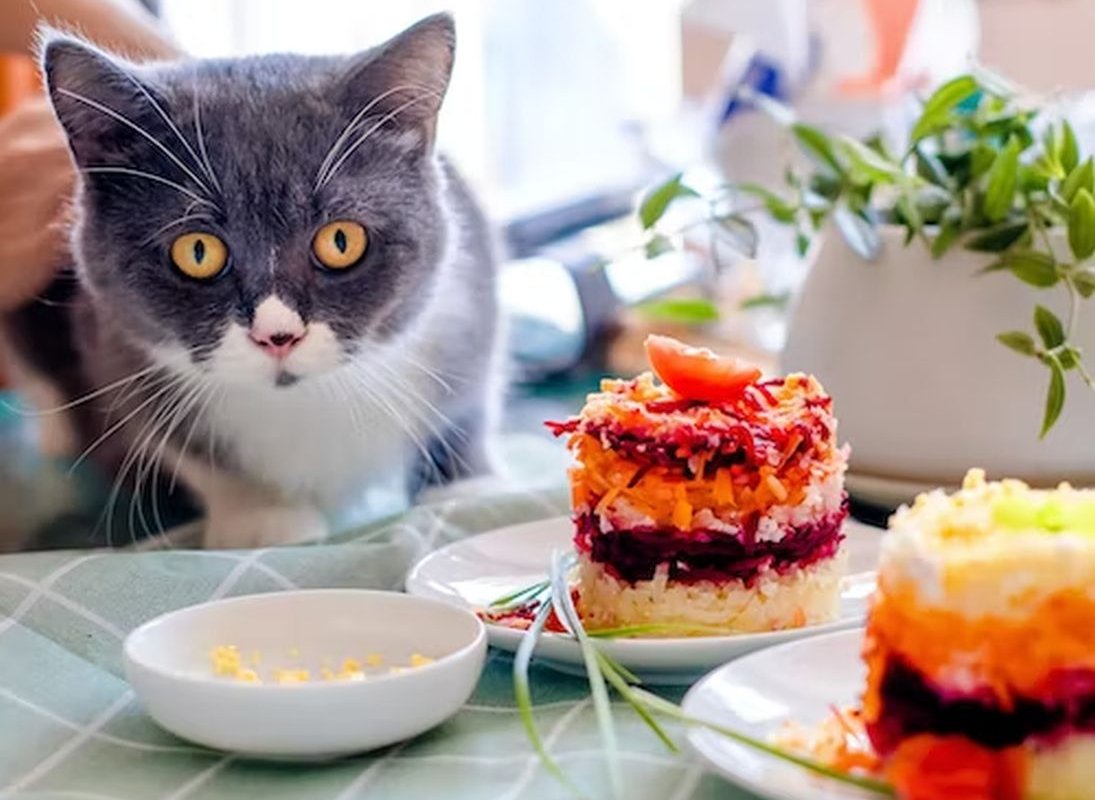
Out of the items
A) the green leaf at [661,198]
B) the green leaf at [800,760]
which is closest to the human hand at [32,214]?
the green leaf at [661,198]

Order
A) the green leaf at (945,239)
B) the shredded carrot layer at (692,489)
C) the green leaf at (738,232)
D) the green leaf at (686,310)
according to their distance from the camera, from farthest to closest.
A: the green leaf at (686,310)
the green leaf at (738,232)
the green leaf at (945,239)
the shredded carrot layer at (692,489)

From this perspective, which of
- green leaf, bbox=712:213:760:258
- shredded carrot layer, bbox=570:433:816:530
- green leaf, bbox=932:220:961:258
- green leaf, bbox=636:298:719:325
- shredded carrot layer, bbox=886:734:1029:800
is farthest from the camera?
green leaf, bbox=636:298:719:325

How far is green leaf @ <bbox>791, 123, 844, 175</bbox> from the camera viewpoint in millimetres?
1209

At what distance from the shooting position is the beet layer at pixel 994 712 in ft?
2.02

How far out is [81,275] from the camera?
1.23m

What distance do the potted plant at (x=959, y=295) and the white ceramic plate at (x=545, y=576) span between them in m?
0.11

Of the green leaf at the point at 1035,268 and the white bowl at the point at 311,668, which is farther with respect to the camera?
the green leaf at the point at 1035,268

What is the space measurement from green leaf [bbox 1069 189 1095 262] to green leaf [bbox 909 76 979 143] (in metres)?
0.13

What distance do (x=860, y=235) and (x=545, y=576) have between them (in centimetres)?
36

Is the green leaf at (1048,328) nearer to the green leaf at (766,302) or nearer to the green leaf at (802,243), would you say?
the green leaf at (802,243)

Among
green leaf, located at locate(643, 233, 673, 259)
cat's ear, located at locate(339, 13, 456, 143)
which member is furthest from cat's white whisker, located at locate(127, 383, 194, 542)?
green leaf, located at locate(643, 233, 673, 259)

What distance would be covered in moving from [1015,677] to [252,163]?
0.66 m

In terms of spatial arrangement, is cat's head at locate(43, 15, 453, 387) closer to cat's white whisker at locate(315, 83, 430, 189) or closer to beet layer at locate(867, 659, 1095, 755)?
cat's white whisker at locate(315, 83, 430, 189)

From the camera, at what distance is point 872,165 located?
45.7 inches
